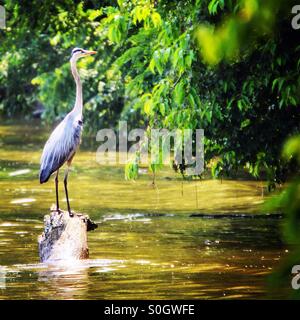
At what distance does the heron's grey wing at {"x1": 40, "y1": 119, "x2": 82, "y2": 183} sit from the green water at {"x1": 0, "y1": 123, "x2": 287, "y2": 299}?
1.18 metres

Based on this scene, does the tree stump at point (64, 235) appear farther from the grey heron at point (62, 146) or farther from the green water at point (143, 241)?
the grey heron at point (62, 146)

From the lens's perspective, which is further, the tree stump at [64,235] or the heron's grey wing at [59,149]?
the heron's grey wing at [59,149]

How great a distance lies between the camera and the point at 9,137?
3538cm

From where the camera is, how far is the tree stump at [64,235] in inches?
457

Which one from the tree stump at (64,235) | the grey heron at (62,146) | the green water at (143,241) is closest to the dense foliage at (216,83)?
the grey heron at (62,146)

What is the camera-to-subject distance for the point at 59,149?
512 inches

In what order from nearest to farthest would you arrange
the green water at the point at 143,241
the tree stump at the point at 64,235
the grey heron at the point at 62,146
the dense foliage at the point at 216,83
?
the green water at the point at 143,241, the dense foliage at the point at 216,83, the tree stump at the point at 64,235, the grey heron at the point at 62,146

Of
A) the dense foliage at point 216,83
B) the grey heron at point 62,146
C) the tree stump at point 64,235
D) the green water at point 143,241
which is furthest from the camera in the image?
the grey heron at point 62,146

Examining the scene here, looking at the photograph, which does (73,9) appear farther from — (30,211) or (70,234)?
(70,234)

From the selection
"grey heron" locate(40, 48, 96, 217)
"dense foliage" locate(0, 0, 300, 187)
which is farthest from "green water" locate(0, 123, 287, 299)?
"dense foliage" locate(0, 0, 300, 187)

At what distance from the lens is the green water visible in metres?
10.6

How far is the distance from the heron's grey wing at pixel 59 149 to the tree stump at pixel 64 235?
132cm

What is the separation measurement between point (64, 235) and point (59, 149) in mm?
1706

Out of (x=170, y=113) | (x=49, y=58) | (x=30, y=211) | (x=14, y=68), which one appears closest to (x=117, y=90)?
(x=49, y=58)
